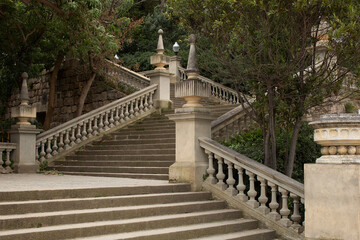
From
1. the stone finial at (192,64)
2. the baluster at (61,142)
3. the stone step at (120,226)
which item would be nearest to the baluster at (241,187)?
the stone step at (120,226)

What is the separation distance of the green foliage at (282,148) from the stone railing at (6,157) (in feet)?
17.6

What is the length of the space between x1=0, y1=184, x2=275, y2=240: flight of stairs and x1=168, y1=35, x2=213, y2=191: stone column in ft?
1.36

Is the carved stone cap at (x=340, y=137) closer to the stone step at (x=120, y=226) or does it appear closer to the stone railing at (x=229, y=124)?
the stone step at (x=120, y=226)

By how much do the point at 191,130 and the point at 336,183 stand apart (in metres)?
3.88

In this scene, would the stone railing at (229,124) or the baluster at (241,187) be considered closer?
the baluster at (241,187)

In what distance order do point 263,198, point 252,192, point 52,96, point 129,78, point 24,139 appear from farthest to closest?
1. point 129,78
2. point 52,96
3. point 24,139
4. point 252,192
5. point 263,198

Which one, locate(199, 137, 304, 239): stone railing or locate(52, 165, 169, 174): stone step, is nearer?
locate(199, 137, 304, 239): stone railing

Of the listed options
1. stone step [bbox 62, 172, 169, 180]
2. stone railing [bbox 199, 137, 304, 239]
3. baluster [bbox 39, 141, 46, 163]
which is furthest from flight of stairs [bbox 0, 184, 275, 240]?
baluster [bbox 39, 141, 46, 163]

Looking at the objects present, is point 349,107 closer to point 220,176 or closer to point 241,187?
point 220,176

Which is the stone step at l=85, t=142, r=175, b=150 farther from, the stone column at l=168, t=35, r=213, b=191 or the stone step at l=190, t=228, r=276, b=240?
the stone step at l=190, t=228, r=276, b=240

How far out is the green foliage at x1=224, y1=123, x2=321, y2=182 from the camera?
30.7ft

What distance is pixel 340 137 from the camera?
546 centimetres

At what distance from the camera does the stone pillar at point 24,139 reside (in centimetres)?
1155

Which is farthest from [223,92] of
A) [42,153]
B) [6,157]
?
[6,157]
